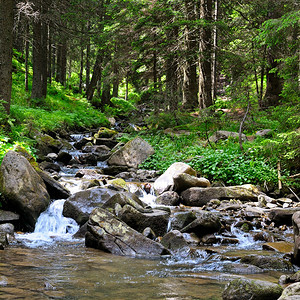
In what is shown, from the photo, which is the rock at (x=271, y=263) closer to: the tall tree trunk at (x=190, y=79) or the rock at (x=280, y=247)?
the rock at (x=280, y=247)

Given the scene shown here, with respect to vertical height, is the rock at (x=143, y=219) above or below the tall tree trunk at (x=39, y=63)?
below

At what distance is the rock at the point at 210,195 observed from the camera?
382 inches

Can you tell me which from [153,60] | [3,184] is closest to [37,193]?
[3,184]

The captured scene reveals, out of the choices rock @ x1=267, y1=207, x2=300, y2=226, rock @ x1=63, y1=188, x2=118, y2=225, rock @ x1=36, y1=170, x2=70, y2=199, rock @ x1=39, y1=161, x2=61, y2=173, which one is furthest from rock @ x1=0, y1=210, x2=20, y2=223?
rock @ x1=267, y1=207, x2=300, y2=226

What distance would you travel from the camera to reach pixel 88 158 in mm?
14148

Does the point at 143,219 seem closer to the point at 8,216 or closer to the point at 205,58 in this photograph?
the point at 8,216

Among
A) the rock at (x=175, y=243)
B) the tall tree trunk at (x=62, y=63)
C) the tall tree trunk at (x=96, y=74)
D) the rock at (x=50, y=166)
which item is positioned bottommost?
the rock at (x=175, y=243)

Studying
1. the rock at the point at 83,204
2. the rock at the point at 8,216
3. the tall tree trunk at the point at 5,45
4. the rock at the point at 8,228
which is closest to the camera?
the rock at the point at 8,228

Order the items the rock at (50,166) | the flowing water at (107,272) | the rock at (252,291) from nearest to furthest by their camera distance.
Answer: the rock at (252,291), the flowing water at (107,272), the rock at (50,166)

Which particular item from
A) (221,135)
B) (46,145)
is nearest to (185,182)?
(221,135)

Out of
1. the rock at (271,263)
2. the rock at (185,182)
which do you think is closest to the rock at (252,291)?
the rock at (271,263)

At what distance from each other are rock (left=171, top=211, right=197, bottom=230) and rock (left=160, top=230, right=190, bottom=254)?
1.00 m

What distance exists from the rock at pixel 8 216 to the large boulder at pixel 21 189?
0.48 ft

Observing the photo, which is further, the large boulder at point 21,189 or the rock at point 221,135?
the rock at point 221,135
